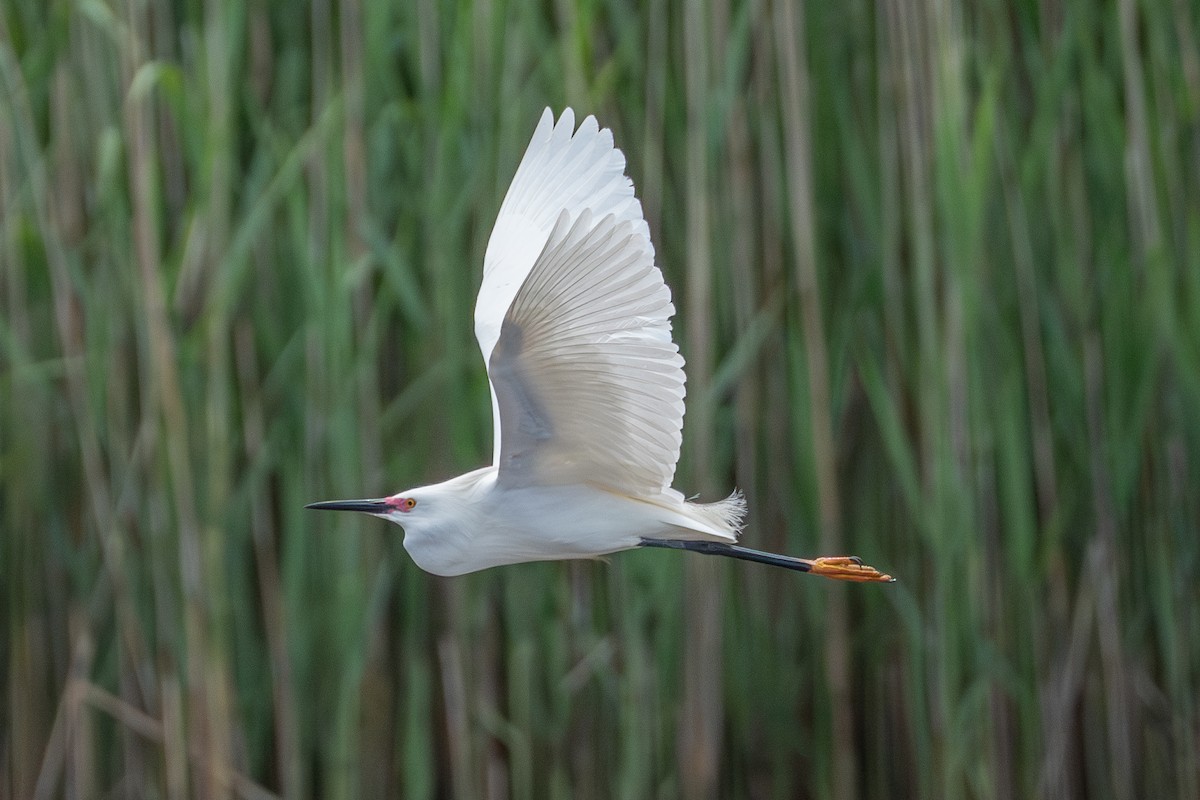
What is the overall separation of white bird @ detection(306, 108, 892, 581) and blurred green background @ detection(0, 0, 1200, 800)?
253 millimetres

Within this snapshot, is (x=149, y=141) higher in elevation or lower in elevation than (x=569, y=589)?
higher

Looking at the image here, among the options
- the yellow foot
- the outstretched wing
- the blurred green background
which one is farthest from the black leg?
the blurred green background

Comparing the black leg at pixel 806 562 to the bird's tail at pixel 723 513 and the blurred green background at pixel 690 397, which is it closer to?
the bird's tail at pixel 723 513

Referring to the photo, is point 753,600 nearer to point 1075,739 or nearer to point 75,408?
point 1075,739

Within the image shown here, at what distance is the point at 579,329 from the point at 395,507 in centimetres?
37

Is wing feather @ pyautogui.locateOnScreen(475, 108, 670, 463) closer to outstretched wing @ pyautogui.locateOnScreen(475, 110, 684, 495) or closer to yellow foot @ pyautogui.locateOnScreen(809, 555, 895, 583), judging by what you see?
outstretched wing @ pyautogui.locateOnScreen(475, 110, 684, 495)

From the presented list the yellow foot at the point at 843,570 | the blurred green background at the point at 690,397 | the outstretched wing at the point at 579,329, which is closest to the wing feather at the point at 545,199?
the outstretched wing at the point at 579,329

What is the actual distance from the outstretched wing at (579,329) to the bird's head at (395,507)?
11 cm

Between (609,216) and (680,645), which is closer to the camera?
(609,216)

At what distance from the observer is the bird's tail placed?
1.71 metres

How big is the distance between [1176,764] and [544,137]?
1.24 meters

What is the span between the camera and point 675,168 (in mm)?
2070

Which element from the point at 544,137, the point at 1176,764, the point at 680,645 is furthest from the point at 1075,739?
the point at 544,137

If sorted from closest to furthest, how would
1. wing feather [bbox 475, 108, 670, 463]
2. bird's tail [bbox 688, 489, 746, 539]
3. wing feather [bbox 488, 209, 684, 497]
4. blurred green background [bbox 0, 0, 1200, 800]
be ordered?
wing feather [bbox 488, 209, 684, 497], wing feather [bbox 475, 108, 670, 463], bird's tail [bbox 688, 489, 746, 539], blurred green background [bbox 0, 0, 1200, 800]
